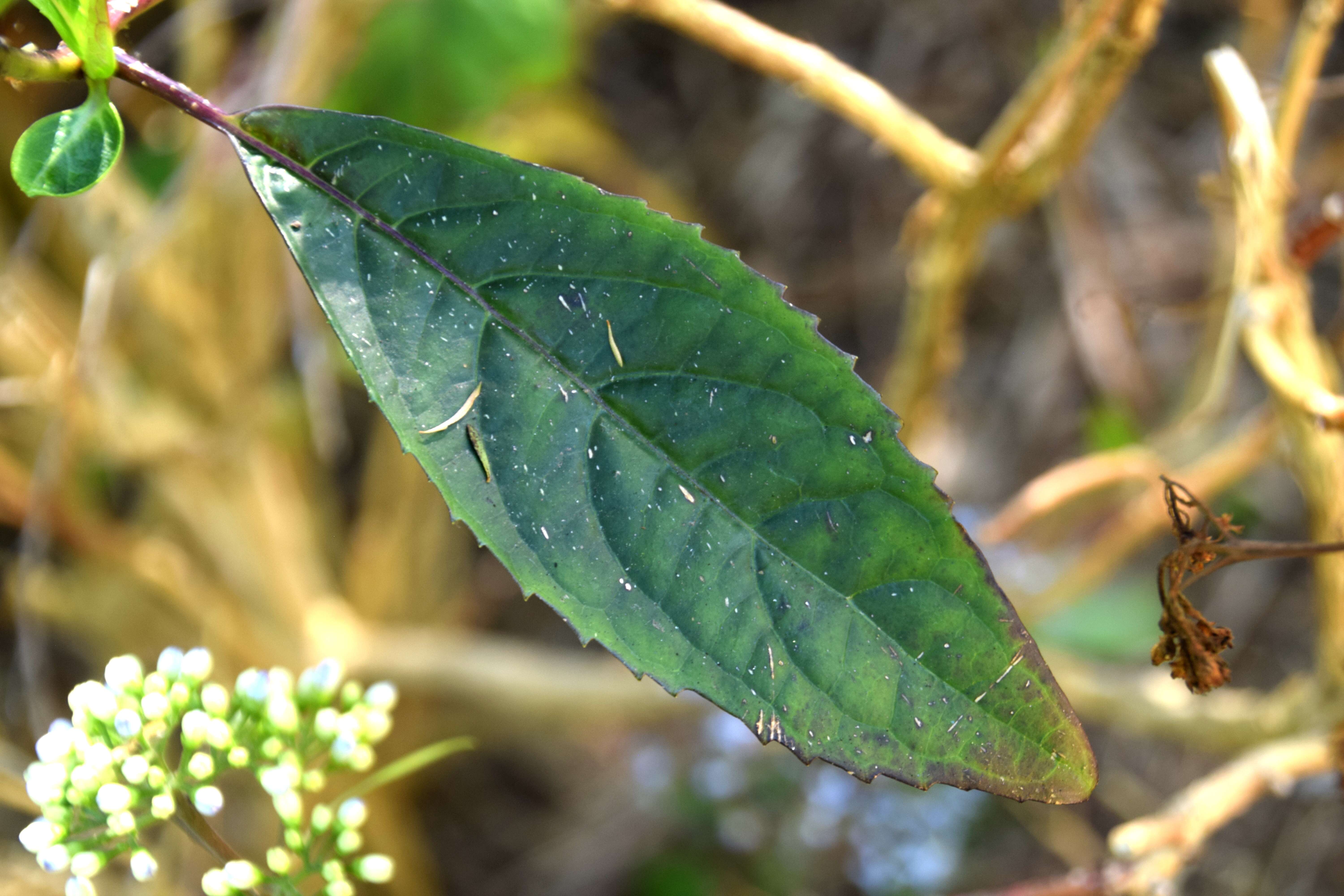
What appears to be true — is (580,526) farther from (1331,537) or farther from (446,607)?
(446,607)

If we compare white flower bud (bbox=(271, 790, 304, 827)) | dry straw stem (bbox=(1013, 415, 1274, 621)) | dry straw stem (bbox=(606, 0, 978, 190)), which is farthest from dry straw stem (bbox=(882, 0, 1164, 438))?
white flower bud (bbox=(271, 790, 304, 827))

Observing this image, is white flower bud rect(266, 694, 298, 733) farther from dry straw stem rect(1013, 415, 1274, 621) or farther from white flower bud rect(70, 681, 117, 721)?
dry straw stem rect(1013, 415, 1274, 621)

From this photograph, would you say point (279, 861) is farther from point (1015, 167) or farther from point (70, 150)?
point (1015, 167)

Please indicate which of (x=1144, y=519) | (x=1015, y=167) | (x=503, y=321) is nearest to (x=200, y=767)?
(x=503, y=321)

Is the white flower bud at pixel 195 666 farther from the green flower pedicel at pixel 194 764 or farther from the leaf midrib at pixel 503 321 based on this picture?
the leaf midrib at pixel 503 321

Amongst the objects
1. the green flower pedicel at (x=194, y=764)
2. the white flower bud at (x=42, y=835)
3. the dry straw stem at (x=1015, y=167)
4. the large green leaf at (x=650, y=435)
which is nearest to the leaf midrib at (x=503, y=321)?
the large green leaf at (x=650, y=435)

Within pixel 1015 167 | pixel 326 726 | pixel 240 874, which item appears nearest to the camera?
pixel 240 874

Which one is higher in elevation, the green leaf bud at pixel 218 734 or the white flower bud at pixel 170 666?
the white flower bud at pixel 170 666
